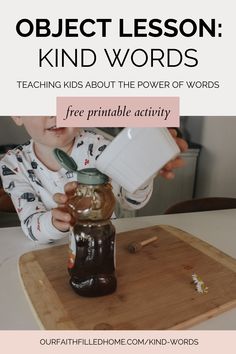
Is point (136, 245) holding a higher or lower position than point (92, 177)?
lower

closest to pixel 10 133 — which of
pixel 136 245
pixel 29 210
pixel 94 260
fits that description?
pixel 29 210

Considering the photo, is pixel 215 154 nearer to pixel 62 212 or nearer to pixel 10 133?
pixel 10 133

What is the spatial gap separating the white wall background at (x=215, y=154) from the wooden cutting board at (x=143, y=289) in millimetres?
788

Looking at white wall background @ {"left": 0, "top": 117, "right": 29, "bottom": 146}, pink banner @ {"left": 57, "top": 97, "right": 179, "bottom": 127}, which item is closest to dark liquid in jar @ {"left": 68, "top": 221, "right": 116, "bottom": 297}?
pink banner @ {"left": 57, "top": 97, "right": 179, "bottom": 127}

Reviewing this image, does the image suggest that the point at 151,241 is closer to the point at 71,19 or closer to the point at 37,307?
the point at 37,307

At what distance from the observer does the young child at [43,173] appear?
68cm

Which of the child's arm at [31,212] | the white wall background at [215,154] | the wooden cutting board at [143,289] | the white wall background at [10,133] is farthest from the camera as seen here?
the white wall background at [10,133]

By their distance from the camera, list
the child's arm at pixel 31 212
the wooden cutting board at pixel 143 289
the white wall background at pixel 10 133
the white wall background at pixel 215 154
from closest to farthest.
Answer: the wooden cutting board at pixel 143 289 → the child's arm at pixel 31 212 → the white wall background at pixel 215 154 → the white wall background at pixel 10 133

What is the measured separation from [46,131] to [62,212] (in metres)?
0.24

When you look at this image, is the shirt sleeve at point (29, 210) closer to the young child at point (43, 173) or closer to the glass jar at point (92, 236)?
the young child at point (43, 173)

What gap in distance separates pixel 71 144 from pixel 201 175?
2.77 feet

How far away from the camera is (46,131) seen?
0.74 metres

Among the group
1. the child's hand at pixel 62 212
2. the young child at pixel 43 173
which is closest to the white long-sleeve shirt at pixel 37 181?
the young child at pixel 43 173

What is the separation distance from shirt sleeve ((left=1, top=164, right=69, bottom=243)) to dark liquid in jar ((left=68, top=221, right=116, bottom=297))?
13cm
